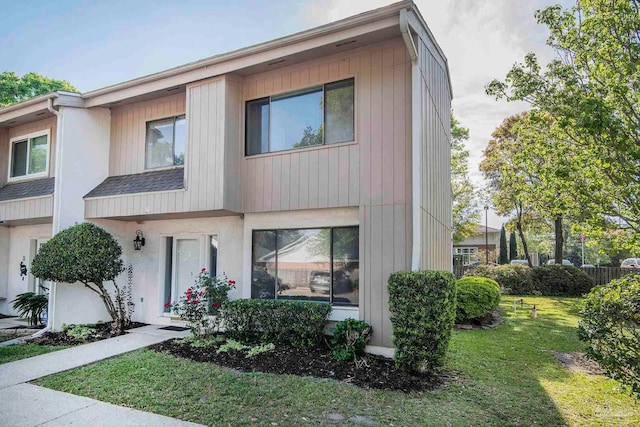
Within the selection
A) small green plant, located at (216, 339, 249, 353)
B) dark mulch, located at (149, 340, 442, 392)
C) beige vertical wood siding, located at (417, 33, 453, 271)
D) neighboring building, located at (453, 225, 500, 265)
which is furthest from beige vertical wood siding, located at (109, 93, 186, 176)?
neighboring building, located at (453, 225, 500, 265)

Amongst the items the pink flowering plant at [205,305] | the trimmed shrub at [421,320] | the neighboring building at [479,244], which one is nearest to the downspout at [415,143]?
the trimmed shrub at [421,320]

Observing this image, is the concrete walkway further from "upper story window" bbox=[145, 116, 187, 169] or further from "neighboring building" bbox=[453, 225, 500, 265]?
"neighboring building" bbox=[453, 225, 500, 265]

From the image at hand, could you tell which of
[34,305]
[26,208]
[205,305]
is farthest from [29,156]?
[205,305]

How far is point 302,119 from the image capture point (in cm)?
801

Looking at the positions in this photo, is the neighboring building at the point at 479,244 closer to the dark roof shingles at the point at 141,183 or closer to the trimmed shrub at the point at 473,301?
the trimmed shrub at the point at 473,301

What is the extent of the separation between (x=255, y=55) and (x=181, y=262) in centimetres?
521

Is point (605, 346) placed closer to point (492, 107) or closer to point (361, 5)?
point (361, 5)

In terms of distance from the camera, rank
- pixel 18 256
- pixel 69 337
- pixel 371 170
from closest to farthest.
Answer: pixel 371 170
pixel 69 337
pixel 18 256

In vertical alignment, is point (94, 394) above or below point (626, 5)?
below

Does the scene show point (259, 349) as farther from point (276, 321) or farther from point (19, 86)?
point (19, 86)

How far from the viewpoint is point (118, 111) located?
10.2 metres

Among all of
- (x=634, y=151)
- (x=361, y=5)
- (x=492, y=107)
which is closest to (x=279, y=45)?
(x=361, y=5)

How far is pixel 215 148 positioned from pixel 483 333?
757 centimetres

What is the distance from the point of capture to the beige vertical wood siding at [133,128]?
373 inches
